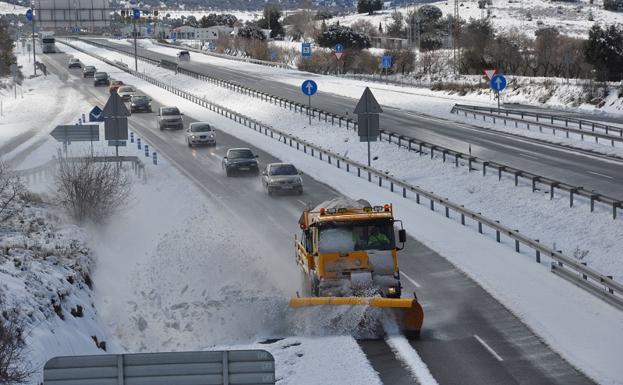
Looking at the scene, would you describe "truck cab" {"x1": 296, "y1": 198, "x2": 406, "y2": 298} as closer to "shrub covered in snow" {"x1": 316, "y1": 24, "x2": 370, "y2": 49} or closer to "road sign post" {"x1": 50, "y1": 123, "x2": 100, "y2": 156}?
"road sign post" {"x1": 50, "y1": 123, "x2": 100, "y2": 156}

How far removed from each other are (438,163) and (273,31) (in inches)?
6189

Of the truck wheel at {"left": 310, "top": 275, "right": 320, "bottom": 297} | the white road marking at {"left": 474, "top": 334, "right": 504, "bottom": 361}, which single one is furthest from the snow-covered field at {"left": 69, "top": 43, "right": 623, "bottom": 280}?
the truck wheel at {"left": 310, "top": 275, "right": 320, "bottom": 297}

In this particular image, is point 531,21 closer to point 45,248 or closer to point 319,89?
point 319,89

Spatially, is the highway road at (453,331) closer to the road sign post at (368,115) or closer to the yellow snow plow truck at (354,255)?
the yellow snow plow truck at (354,255)

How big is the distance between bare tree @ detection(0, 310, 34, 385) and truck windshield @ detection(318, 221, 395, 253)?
20.0ft

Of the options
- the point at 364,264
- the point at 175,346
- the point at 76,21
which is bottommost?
the point at 175,346

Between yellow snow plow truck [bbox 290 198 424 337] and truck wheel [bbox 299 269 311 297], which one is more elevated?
yellow snow plow truck [bbox 290 198 424 337]

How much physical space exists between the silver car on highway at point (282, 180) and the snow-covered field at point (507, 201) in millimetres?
6381

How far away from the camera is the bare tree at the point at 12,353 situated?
12156 mm

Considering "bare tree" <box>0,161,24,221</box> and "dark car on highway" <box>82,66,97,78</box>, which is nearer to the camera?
"bare tree" <box>0,161,24,221</box>

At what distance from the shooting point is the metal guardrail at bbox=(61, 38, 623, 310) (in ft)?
68.6

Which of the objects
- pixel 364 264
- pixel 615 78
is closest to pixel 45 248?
pixel 364 264

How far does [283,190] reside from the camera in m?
37.3

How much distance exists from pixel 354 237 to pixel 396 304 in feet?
6.43
